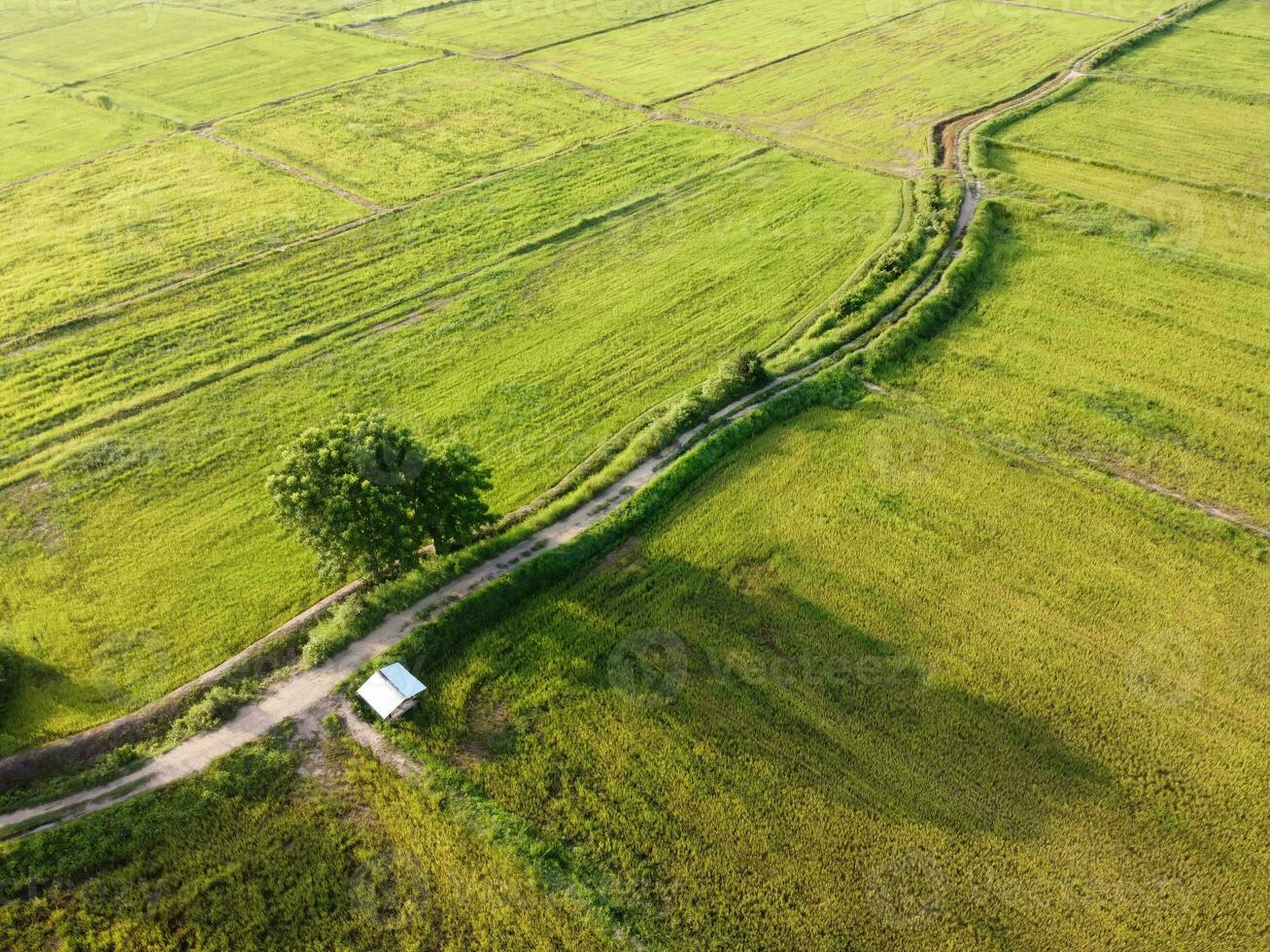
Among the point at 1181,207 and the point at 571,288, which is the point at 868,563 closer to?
the point at 571,288

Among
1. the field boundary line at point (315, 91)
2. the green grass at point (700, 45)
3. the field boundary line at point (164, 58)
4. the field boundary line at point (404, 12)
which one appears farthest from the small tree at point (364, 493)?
the field boundary line at point (404, 12)

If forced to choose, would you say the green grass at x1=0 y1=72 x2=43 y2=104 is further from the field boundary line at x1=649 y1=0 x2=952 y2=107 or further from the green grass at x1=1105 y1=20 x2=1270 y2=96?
the green grass at x1=1105 y1=20 x2=1270 y2=96

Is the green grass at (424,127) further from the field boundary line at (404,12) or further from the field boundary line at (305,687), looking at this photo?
the field boundary line at (305,687)

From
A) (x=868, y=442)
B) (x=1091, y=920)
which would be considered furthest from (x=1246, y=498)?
(x=1091, y=920)

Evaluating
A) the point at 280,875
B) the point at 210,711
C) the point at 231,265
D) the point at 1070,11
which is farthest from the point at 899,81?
the point at 280,875

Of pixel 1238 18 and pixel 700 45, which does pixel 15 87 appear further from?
pixel 1238 18
